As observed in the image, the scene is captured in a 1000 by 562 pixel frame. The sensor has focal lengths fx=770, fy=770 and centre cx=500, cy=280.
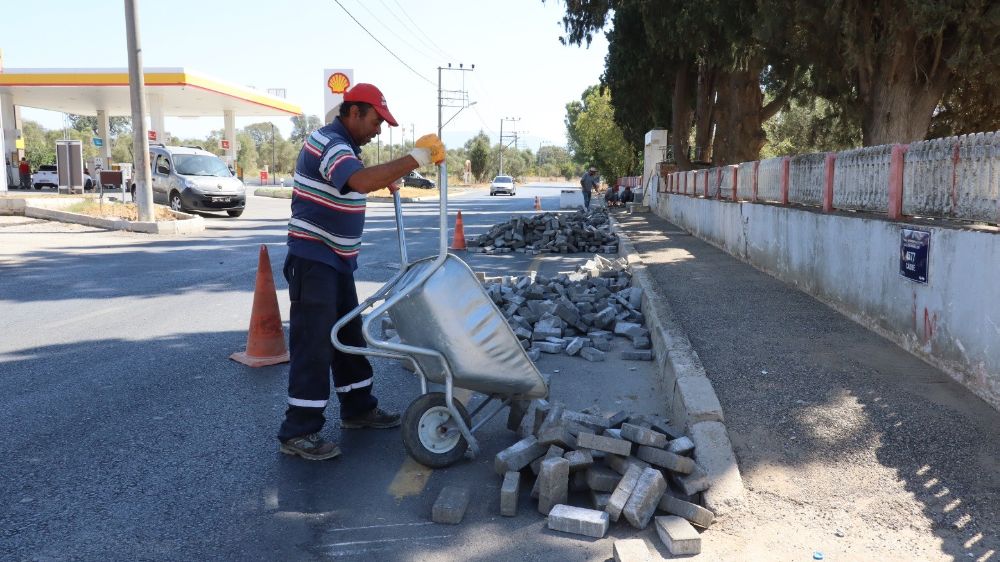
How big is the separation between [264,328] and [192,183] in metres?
16.9

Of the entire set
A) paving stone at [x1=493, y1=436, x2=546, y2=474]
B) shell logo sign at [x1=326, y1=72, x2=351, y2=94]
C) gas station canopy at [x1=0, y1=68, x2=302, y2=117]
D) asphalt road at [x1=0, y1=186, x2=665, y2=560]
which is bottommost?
asphalt road at [x1=0, y1=186, x2=665, y2=560]

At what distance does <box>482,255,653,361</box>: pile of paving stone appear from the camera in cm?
628

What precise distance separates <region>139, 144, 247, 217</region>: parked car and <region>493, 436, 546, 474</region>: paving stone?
1948 cm

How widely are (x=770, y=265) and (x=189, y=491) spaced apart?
7730mm

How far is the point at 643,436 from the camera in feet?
11.5

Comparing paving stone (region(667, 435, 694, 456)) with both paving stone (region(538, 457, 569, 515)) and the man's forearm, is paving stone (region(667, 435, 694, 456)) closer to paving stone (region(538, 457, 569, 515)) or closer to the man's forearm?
paving stone (region(538, 457, 569, 515))

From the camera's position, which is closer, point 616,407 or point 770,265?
point 616,407

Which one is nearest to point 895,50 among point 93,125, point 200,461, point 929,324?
point 929,324

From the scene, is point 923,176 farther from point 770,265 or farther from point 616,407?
point 770,265

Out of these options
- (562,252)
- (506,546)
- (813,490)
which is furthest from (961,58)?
(506,546)

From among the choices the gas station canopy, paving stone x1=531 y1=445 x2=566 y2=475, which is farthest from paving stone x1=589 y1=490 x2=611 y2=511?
the gas station canopy

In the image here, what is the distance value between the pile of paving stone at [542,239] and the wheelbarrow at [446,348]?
1026 centimetres

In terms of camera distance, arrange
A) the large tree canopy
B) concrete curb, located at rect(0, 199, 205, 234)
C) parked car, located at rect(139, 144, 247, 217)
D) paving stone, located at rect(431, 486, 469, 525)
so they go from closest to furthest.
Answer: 1. paving stone, located at rect(431, 486, 469, 525)
2. the large tree canopy
3. concrete curb, located at rect(0, 199, 205, 234)
4. parked car, located at rect(139, 144, 247, 217)

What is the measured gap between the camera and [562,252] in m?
14.2
